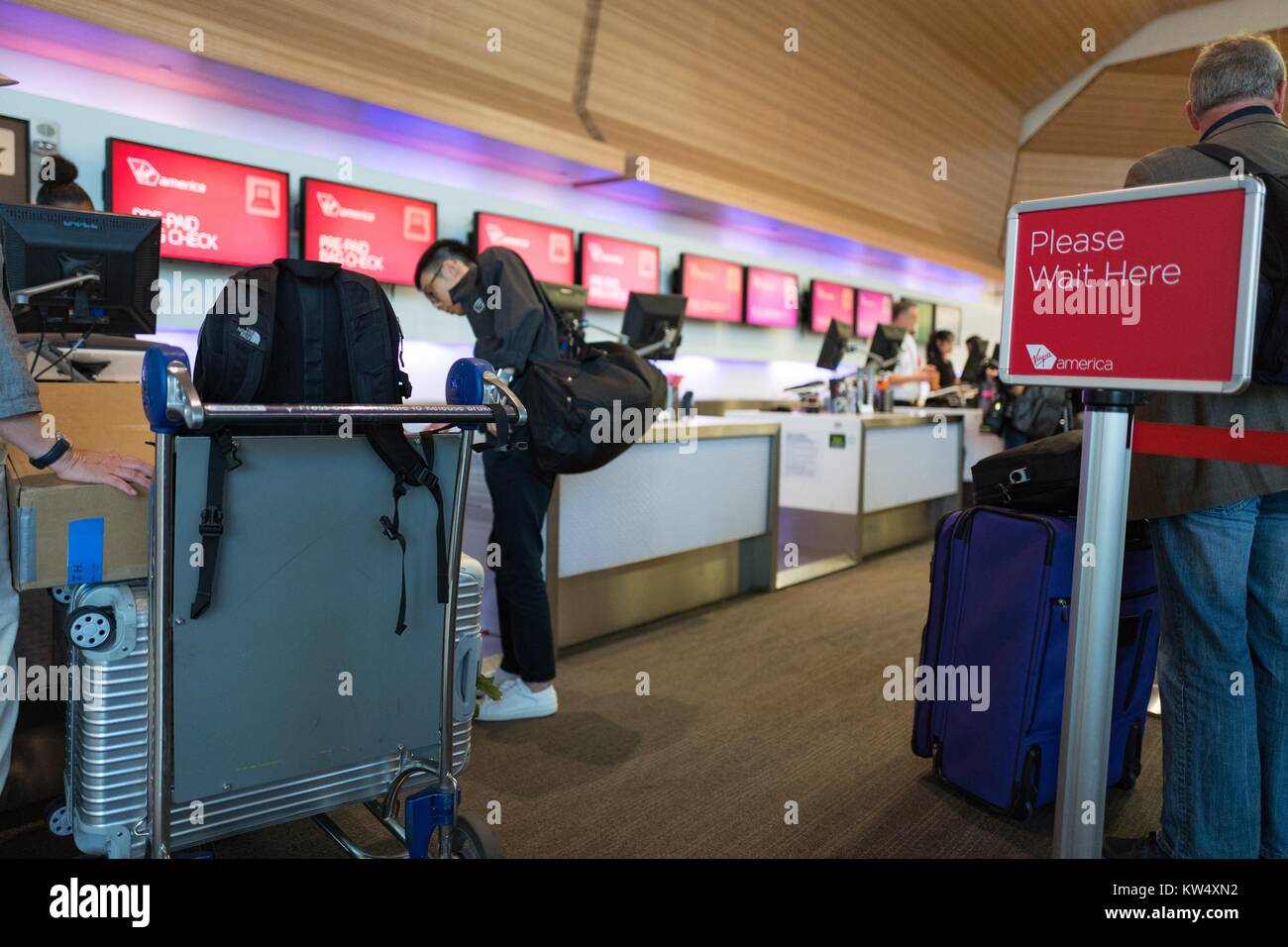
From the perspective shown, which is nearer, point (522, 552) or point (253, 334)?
point (253, 334)

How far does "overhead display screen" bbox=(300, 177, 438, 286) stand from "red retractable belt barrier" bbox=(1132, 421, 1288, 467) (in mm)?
3536

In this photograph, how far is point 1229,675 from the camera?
5.74 feet

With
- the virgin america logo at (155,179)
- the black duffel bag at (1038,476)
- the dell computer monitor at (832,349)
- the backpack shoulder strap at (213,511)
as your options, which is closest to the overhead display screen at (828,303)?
the dell computer monitor at (832,349)

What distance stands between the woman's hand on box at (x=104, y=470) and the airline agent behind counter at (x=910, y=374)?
5.67 meters

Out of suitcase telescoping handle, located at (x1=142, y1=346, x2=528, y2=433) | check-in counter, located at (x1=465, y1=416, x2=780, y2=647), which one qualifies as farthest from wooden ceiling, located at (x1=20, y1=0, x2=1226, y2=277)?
suitcase telescoping handle, located at (x1=142, y1=346, x2=528, y2=433)

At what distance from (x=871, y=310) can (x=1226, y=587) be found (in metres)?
7.79

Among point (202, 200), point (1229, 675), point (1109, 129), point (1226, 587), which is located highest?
point (1109, 129)

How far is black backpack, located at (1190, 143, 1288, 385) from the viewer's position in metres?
1.54

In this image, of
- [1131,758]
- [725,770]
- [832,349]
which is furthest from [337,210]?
[1131,758]

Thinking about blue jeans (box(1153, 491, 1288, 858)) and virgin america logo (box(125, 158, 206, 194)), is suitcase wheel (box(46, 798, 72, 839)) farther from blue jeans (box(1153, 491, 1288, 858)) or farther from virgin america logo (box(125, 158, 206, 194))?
virgin america logo (box(125, 158, 206, 194))

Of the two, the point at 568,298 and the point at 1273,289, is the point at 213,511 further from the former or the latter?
the point at 568,298

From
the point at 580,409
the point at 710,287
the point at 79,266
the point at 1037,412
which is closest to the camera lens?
the point at 79,266
